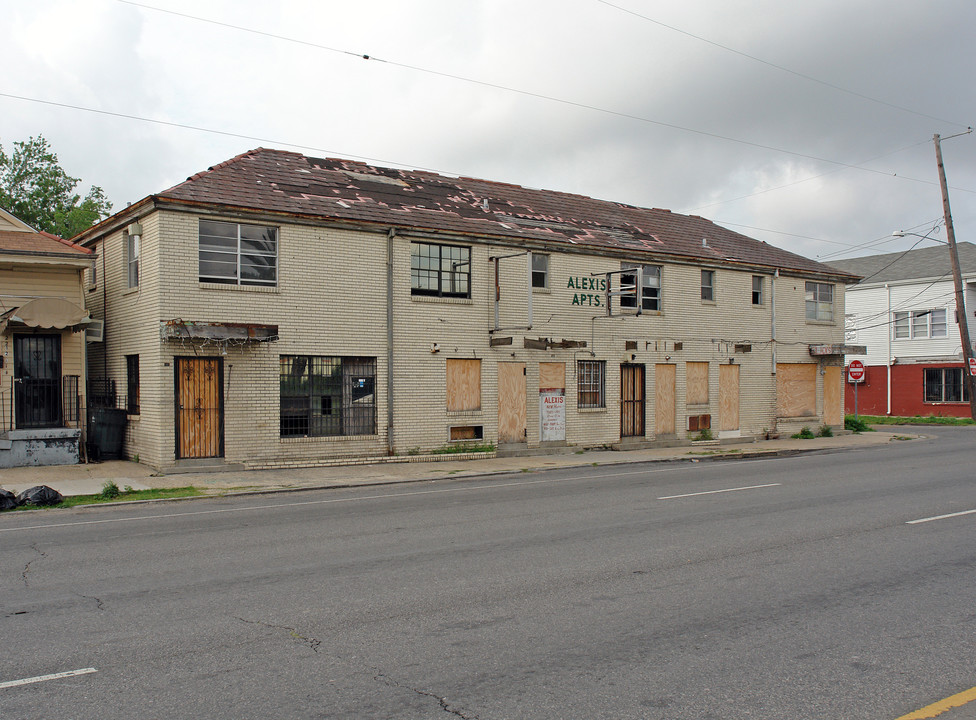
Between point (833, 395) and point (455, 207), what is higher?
point (455, 207)

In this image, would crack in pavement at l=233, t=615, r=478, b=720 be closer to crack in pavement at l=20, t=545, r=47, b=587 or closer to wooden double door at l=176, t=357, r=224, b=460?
crack in pavement at l=20, t=545, r=47, b=587

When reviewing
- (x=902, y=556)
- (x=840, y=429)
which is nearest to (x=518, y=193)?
(x=840, y=429)

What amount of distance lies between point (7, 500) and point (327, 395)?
25.0 ft

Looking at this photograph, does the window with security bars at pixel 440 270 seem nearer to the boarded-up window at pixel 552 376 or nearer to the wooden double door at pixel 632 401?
the boarded-up window at pixel 552 376

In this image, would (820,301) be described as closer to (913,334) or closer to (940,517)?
(913,334)

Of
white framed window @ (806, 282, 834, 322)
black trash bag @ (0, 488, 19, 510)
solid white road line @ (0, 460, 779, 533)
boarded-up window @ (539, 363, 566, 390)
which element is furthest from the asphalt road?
white framed window @ (806, 282, 834, 322)

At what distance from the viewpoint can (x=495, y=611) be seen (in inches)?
263

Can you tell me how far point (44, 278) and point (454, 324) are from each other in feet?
32.3

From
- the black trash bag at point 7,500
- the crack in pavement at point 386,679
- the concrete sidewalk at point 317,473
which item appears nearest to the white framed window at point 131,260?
the concrete sidewalk at point 317,473

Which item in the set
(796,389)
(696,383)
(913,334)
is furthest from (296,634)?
(913,334)

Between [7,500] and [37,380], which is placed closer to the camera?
[7,500]

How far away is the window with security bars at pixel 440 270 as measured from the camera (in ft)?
67.1

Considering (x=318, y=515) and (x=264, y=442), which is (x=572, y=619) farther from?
(x=264, y=442)

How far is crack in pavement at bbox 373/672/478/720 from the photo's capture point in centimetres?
463
